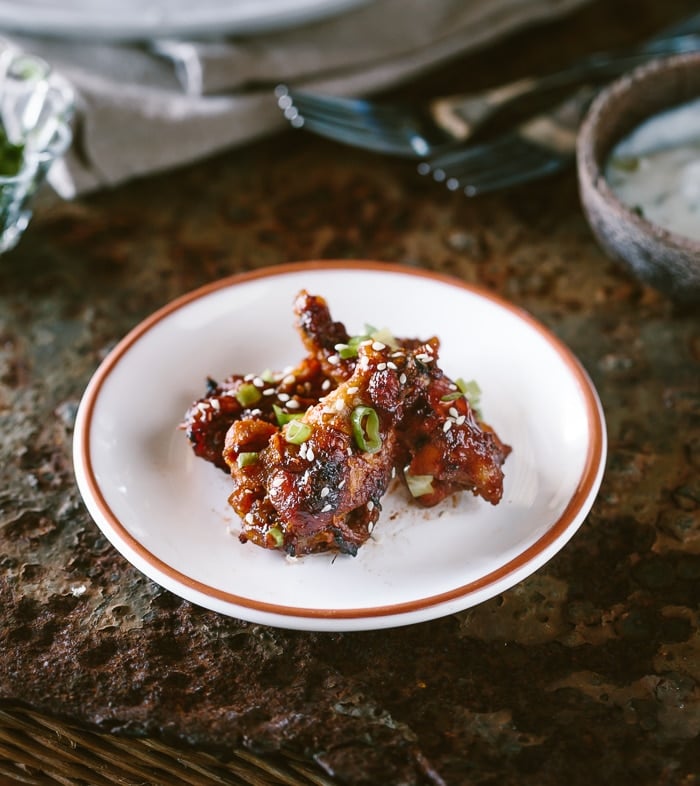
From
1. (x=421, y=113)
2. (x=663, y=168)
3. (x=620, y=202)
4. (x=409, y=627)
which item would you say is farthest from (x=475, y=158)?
(x=409, y=627)

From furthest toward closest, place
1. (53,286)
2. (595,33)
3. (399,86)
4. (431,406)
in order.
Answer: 1. (595,33)
2. (399,86)
3. (53,286)
4. (431,406)

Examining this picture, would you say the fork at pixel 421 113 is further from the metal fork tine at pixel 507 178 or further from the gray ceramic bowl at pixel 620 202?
the gray ceramic bowl at pixel 620 202

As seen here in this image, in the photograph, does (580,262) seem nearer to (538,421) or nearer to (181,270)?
(538,421)

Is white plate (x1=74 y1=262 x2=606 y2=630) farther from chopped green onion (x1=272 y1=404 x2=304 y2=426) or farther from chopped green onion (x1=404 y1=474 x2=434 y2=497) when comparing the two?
chopped green onion (x1=272 y1=404 x2=304 y2=426)

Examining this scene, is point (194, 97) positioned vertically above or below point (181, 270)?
above

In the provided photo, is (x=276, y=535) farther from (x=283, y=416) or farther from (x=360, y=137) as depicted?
(x=360, y=137)

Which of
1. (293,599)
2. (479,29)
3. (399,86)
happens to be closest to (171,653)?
(293,599)
